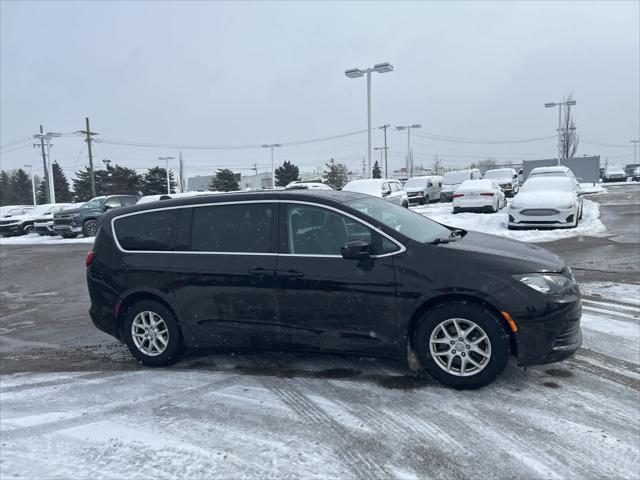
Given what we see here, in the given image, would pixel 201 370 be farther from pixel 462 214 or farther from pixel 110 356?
pixel 462 214

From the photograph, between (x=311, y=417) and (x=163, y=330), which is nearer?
(x=311, y=417)

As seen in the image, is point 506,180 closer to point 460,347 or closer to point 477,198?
point 477,198

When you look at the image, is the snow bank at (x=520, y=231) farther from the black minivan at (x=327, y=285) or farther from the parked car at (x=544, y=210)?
the black minivan at (x=327, y=285)

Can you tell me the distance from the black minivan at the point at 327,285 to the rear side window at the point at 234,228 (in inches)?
0.5

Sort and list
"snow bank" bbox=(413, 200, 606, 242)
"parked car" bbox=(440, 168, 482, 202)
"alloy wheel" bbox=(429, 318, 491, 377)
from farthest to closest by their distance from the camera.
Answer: "parked car" bbox=(440, 168, 482, 202)
"snow bank" bbox=(413, 200, 606, 242)
"alloy wheel" bbox=(429, 318, 491, 377)

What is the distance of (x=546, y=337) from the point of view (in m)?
3.92

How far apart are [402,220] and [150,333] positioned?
282cm

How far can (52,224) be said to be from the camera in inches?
948

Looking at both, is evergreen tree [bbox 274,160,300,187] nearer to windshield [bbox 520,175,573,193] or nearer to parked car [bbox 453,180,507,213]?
parked car [bbox 453,180,507,213]

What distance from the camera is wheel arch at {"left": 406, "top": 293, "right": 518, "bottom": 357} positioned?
3990 mm

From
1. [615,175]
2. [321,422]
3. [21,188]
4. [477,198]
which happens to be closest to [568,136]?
[615,175]

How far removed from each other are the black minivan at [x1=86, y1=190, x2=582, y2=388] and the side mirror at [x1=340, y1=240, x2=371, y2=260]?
0.02 metres

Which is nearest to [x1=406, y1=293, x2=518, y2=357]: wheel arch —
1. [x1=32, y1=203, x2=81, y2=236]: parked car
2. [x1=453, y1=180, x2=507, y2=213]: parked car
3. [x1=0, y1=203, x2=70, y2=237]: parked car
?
[x1=453, y1=180, x2=507, y2=213]: parked car

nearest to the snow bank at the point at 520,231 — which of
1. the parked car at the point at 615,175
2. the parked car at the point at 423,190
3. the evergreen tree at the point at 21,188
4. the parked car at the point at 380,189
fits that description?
the parked car at the point at 380,189
